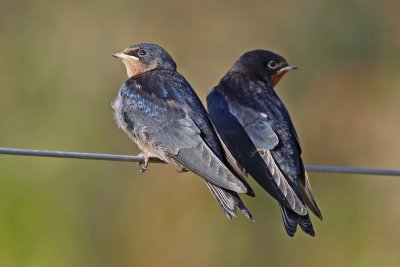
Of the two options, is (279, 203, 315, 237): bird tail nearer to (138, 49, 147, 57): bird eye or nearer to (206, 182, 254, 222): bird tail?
(206, 182, 254, 222): bird tail

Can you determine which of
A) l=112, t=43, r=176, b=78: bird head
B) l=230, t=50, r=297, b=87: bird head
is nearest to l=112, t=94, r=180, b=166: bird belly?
l=112, t=43, r=176, b=78: bird head

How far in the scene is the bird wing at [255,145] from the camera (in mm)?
7074

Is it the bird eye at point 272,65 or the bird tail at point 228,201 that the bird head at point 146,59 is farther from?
the bird tail at point 228,201

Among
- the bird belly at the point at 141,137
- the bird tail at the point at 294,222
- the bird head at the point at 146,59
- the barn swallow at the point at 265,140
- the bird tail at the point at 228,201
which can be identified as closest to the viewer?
the bird tail at the point at 228,201

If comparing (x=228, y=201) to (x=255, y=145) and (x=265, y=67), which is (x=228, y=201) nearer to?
(x=255, y=145)

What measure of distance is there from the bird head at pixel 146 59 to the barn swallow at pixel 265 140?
357mm

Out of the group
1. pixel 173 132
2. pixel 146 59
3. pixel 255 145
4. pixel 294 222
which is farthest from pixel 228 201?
pixel 146 59

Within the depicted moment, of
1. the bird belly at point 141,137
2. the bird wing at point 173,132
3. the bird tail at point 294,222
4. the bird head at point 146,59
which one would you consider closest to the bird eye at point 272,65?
the bird head at point 146,59

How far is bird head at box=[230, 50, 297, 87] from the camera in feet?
27.4

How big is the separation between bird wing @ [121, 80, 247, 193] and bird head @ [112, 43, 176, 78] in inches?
16.2

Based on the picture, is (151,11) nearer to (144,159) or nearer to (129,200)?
(129,200)

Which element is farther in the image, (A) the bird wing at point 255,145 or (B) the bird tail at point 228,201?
(A) the bird wing at point 255,145

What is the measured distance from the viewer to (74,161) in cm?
846

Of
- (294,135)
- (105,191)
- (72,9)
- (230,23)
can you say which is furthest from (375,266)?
(72,9)
